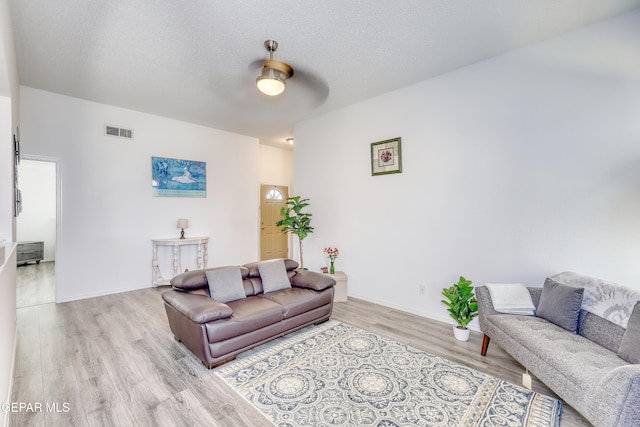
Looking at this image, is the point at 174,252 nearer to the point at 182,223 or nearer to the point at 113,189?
the point at 182,223

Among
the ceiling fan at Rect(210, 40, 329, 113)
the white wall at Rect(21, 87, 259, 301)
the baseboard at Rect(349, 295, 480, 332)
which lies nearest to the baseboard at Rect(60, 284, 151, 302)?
the white wall at Rect(21, 87, 259, 301)

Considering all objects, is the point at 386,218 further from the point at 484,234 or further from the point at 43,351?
the point at 43,351

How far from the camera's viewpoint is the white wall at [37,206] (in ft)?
23.1

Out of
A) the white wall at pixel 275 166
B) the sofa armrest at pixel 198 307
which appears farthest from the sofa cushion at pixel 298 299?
the white wall at pixel 275 166

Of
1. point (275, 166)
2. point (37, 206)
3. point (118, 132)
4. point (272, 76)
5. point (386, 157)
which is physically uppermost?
point (272, 76)

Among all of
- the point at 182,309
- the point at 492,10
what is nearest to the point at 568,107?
the point at 492,10

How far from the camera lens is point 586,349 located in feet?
6.18

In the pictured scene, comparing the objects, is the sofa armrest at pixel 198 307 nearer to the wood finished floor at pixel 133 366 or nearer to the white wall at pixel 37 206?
the wood finished floor at pixel 133 366

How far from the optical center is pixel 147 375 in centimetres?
228

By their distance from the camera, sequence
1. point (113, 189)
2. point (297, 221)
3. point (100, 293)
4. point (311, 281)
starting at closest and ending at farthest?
point (311, 281) < point (100, 293) < point (113, 189) < point (297, 221)

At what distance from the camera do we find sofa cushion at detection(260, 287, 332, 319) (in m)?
2.95

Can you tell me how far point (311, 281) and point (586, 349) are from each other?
2.49 m

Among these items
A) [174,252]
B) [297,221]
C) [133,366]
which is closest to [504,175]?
[297,221]

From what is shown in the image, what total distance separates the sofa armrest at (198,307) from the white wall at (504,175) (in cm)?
244
